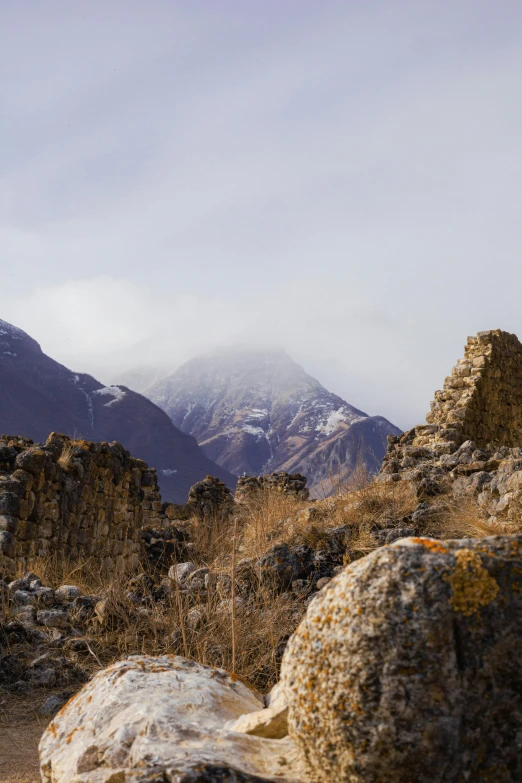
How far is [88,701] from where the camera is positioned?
8.13 feet

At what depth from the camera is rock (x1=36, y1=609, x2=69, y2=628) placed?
5938 millimetres

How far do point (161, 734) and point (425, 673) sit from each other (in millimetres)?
886

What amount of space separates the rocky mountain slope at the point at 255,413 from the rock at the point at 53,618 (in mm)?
57614

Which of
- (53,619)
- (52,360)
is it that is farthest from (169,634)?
(52,360)

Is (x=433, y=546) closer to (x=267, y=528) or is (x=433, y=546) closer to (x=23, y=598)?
(x=23, y=598)

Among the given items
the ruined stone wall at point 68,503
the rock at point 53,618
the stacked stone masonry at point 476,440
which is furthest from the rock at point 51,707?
the stacked stone masonry at point 476,440

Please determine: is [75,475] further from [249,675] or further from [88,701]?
[88,701]

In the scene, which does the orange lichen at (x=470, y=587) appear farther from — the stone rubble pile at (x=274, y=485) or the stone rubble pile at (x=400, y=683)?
the stone rubble pile at (x=274, y=485)

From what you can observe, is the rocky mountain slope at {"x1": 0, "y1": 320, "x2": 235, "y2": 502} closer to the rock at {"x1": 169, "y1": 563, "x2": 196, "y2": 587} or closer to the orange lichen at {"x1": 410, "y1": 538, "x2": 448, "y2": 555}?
the rock at {"x1": 169, "y1": 563, "x2": 196, "y2": 587}

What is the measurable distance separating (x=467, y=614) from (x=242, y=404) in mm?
106580

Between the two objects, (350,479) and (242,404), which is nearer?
(350,479)

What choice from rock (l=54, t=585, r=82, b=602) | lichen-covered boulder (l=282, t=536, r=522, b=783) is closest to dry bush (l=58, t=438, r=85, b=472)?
rock (l=54, t=585, r=82, b=602)

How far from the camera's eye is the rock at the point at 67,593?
6457 millimetres

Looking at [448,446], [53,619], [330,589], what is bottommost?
[53,619]
